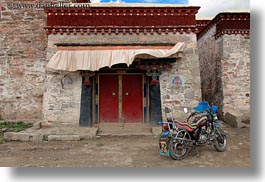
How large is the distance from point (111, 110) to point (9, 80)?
5.19m

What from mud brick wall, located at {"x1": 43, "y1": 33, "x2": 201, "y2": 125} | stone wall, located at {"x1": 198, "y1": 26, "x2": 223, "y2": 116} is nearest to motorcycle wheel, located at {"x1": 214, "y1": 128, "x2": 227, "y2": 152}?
mud brick wall, located at {"x1": 43, "y1": 33, "x2": 201, "y2": 125}

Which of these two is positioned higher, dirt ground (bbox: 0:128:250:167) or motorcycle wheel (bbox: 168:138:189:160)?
motorcycle wheel (bbox: 168:138:189:160)

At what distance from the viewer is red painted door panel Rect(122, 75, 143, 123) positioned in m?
9.66

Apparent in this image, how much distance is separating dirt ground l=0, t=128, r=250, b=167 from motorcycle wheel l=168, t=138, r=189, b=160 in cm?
11

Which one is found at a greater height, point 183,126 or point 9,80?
point 9,80

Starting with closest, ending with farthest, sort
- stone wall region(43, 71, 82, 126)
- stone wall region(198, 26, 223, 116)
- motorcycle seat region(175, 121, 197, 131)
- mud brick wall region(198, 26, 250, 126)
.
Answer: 1. motorcycle seat region(175, 121, 197, 131)
2. stone wall region(43, 71, 82, 126)
3. mud brick wall region(198, 26, 250, 126)
4. stone wall region(198, 26, 223, 116)

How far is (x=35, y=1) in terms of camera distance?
11.4 metres

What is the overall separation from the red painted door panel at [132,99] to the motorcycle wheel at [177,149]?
4269 mm

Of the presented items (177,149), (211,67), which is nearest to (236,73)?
(211,67)

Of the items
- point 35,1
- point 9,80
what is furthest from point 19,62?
point 35,1

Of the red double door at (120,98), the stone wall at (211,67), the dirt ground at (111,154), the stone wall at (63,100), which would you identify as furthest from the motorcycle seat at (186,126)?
the stone wall at (211,67)

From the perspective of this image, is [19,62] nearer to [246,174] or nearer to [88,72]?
[88,72]

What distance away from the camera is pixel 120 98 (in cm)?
970

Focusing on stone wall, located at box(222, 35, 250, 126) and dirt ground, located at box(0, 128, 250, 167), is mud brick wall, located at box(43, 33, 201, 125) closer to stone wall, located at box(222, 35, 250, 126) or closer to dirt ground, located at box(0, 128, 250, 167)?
dirt ground, located at box(0, 128, 250, 167)
